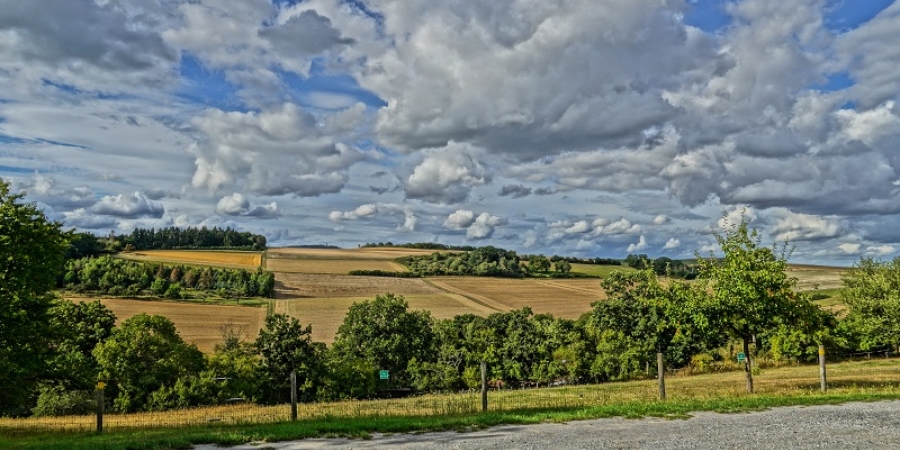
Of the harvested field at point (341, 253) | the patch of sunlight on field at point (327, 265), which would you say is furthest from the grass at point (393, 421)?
the harvested field at point (341, 253)

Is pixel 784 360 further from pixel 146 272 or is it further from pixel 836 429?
pixel 146 272

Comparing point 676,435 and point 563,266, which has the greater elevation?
point 563,266

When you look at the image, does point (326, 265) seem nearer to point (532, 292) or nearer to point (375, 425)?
point (532, 292)

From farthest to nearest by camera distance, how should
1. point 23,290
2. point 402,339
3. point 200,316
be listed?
point 200,316 → point 402,339 → point 23,290

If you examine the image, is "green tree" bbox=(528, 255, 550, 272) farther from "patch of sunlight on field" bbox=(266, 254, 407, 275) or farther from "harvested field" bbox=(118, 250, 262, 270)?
"harvested field" bbox=(118, 250, 262, 270)

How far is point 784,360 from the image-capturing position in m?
51.3

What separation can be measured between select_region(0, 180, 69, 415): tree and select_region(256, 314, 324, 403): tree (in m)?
14.9

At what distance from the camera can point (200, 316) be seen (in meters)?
72.4

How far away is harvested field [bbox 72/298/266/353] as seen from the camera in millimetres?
63969

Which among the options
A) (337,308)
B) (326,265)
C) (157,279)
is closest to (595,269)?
(326,265)

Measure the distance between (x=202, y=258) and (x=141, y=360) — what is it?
259 feet

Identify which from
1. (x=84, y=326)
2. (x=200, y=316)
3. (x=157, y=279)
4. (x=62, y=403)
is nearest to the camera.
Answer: (x=62, y=403)

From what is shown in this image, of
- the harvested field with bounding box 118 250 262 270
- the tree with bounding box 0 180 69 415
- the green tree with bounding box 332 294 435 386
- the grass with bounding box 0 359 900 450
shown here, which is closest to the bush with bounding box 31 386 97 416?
the tree with bounding box 0 180 69 415

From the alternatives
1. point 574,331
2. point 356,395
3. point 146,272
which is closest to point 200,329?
point 146,272
